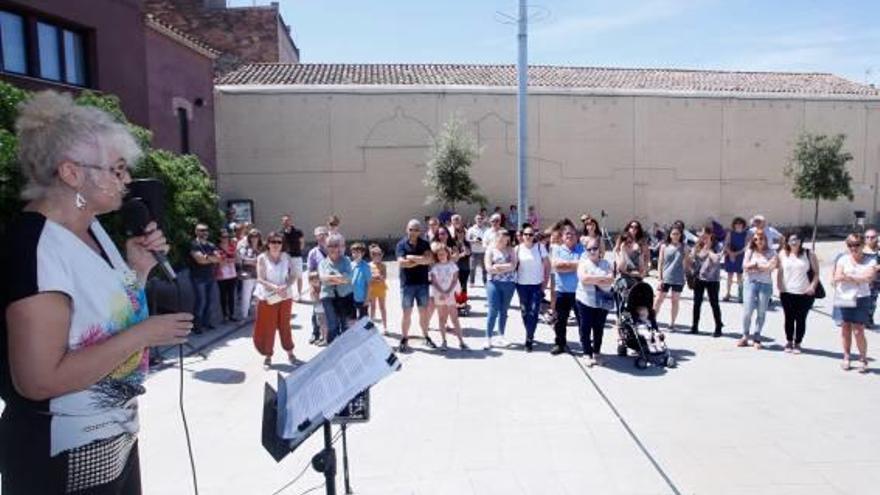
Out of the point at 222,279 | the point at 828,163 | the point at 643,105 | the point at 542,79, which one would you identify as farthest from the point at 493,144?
the point at 222,279

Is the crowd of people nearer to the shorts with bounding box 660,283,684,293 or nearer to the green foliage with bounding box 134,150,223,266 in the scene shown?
the shorts with bounding box 660,283,684,293

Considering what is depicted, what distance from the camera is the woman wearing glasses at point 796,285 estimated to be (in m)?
8.45

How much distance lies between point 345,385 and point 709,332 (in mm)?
8706

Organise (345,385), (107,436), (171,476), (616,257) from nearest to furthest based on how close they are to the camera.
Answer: (107,436) < (345,385) < (171,476) < (616,257)

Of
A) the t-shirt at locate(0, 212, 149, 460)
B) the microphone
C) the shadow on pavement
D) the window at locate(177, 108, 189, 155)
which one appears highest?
the window at locate(177, 108, 189, 155)

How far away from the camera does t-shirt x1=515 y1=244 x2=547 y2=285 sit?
Result: 356 inches

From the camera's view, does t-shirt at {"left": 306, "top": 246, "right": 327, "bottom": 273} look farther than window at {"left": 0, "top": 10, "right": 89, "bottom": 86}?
No

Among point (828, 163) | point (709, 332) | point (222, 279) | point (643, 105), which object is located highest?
point (643, 105)

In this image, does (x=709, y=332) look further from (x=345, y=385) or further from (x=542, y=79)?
(x=542, y=79)

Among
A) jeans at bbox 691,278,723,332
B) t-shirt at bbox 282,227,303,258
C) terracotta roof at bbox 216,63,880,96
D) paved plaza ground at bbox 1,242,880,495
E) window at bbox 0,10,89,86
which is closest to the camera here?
paved plaza ground at bbox 1,242,880,495

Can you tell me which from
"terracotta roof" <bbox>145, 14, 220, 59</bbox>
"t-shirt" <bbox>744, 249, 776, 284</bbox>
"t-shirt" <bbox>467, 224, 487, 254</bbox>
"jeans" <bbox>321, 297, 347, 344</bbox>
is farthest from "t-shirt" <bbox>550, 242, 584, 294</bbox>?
"terracotta roof" <bbox>145, 14, 220, 59</bbox>

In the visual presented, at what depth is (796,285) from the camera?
8.49 metres

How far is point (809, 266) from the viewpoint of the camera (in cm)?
844

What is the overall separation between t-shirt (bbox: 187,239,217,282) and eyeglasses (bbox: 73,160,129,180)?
8.77 metres
